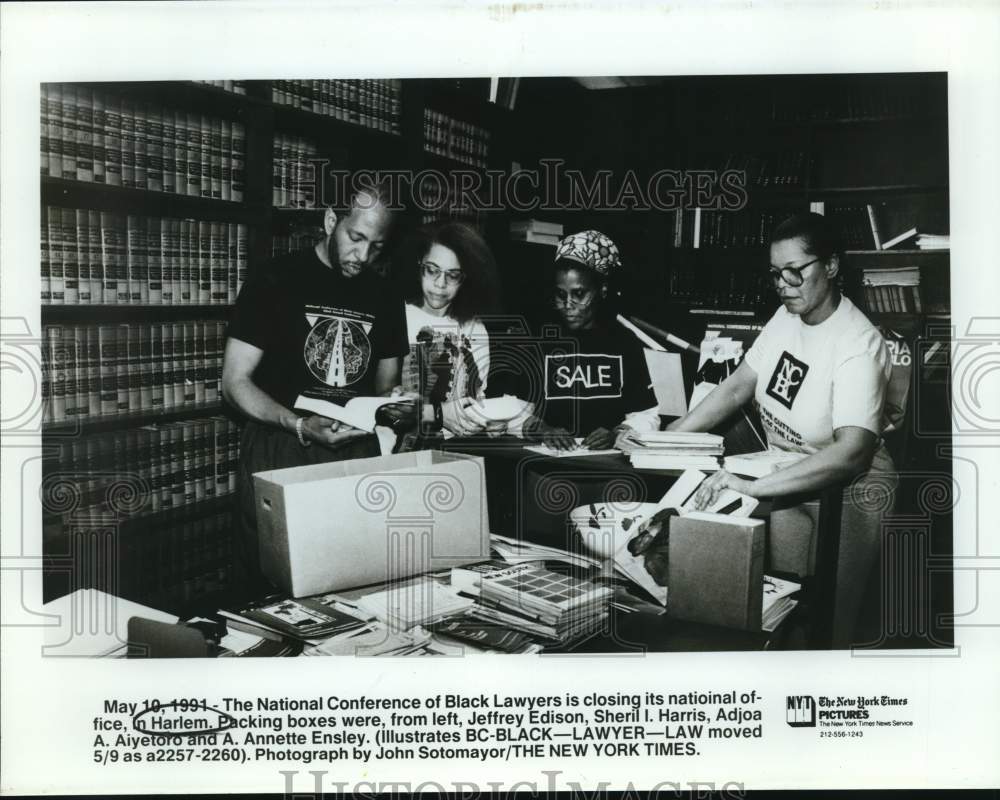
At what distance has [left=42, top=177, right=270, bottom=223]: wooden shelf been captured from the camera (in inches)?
81.0

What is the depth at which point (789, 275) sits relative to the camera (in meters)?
2.17

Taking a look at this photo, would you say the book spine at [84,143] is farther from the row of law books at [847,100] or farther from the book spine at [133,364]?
the row of law books at [847,100]

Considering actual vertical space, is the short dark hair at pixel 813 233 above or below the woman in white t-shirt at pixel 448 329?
above

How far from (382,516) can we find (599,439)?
60 centimetres

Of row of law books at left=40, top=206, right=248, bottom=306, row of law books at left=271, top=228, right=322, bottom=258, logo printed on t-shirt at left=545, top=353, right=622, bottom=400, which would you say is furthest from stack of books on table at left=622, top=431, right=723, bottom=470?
row of law books at left=40, top=206, right=248, bottom=306

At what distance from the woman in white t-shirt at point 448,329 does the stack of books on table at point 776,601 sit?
33.9 inches

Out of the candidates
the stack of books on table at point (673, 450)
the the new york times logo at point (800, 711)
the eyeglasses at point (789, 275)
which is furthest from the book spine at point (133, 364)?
the the new york times logo at point (800, 711)

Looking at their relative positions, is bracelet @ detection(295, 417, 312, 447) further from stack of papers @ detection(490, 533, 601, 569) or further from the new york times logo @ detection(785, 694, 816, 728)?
the new york times logo @ detection(785, 694, 816, 728)

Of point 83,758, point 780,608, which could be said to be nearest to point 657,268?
point 780,608

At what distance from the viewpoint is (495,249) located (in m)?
2.15

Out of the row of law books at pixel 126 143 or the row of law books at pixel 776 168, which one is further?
the row of law books at pixel 776 168

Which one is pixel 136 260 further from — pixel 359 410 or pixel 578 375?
pixel 578 375

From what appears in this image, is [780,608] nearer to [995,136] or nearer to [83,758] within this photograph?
[995,136]

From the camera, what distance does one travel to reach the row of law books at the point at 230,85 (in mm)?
2086
